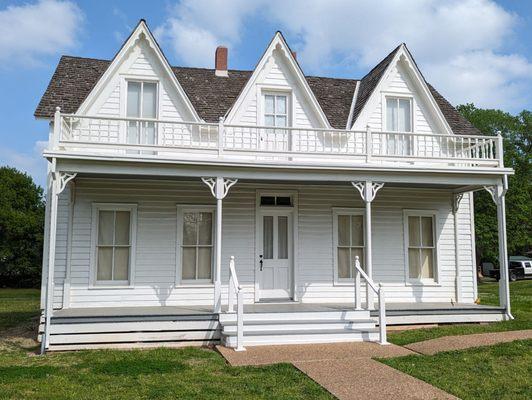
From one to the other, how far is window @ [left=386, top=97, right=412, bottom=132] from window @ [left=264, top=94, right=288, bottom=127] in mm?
3225

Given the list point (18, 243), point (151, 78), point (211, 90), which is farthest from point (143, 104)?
point (18, 243)

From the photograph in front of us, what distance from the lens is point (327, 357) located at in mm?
9242

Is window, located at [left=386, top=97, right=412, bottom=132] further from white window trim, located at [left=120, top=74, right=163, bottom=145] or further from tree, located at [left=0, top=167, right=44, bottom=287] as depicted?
tree, located at [left=0, top=167, right=44, bottom=287]

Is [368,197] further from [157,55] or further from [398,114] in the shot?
[157,55]

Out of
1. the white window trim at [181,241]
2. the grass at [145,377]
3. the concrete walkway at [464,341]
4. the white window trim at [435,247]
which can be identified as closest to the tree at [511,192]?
the white window trim at [435,247]

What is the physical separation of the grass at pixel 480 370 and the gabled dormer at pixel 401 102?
758cm

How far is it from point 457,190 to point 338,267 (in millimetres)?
4326

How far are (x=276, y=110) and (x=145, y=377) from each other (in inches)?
360

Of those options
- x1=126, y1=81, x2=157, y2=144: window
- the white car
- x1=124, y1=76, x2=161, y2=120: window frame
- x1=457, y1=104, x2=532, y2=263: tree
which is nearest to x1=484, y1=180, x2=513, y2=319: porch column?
x1=126, y1=81, x2=157, y2=144: window

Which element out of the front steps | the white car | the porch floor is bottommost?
the front steps

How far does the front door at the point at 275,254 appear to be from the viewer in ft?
45.7

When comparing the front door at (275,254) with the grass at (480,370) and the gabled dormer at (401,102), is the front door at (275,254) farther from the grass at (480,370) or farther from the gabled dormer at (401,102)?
the grass at (480,370)

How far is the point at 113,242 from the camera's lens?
522 inches

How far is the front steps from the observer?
10.7 m
